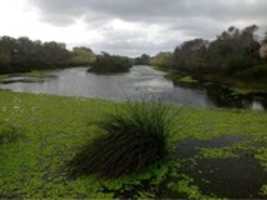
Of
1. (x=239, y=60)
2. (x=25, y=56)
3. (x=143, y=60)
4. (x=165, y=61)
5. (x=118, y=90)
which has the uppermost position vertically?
(x=143, y=60)

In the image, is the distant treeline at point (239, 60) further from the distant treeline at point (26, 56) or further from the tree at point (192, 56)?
the distant treeline at point (26, 56)

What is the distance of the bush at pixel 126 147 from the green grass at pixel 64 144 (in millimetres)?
152

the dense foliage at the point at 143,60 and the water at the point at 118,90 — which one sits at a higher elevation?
the dense foliage at the point at 143,60

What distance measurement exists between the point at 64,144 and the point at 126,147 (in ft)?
6.25

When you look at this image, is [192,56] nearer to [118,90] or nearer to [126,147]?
[118,90]

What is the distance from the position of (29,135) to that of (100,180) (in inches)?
114

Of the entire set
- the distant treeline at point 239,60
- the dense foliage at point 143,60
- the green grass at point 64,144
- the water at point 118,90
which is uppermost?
the dense foliage at point 143,60

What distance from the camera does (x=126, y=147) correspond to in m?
4.23

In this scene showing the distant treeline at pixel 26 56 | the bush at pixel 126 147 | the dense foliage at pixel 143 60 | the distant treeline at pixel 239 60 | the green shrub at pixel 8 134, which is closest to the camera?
the bush at pixel 126 147

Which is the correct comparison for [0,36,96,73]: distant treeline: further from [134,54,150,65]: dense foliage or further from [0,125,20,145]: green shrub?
[134,54,150,65]: dense foliage

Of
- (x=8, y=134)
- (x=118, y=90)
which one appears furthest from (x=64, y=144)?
(x=118, y=90)

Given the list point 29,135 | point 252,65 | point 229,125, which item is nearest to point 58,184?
point 29,135

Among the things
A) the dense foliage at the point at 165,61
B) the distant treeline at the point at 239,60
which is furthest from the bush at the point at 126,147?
the dense foliage at the point at 165,61

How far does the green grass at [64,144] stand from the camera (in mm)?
3777
